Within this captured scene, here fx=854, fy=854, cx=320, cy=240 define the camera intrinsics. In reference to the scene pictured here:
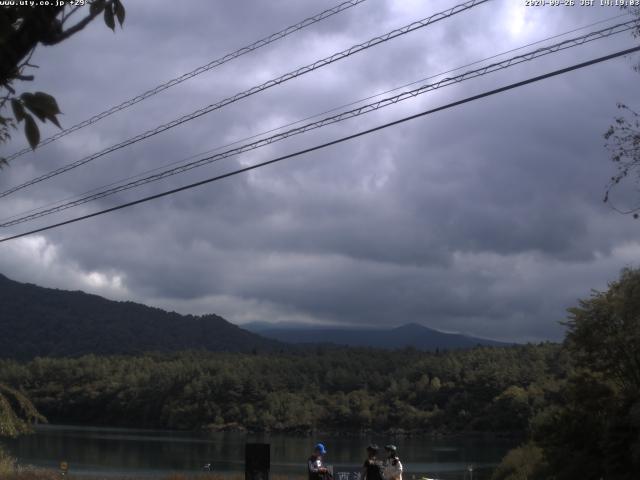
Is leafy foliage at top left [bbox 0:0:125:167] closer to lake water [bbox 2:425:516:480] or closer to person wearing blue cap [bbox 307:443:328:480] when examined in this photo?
person wearing blue cap [bbox 307:443:328:480]

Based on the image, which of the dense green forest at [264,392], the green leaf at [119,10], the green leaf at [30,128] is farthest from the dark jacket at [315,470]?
the dense green forest at [264,392]

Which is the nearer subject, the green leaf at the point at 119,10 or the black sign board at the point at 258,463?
the green leaf at the point at 119,10

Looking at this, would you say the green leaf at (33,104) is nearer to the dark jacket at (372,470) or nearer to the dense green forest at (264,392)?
the dark jacket at (372,470)

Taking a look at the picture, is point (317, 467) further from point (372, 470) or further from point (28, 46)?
point (28, 46)

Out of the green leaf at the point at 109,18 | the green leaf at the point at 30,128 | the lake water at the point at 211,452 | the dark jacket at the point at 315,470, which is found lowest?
the lake water at the point at 211,452

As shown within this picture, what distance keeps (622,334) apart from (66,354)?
590 feet

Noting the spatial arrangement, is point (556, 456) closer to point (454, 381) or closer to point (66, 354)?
point (454, 381)

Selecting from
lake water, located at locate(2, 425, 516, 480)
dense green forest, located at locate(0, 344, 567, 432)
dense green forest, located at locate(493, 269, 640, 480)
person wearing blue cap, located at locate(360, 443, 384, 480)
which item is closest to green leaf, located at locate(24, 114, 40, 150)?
person wearing blue cap, located at locate(360, 443, 384, 480)

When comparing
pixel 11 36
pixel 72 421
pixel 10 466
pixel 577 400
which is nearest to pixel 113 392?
pixel 72 421

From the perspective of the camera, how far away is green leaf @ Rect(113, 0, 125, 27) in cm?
436

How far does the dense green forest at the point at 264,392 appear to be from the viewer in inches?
3524

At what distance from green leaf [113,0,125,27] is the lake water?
3550cm

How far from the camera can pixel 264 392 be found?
107 m

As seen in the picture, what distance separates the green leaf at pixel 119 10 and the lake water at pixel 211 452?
35.5 meters
